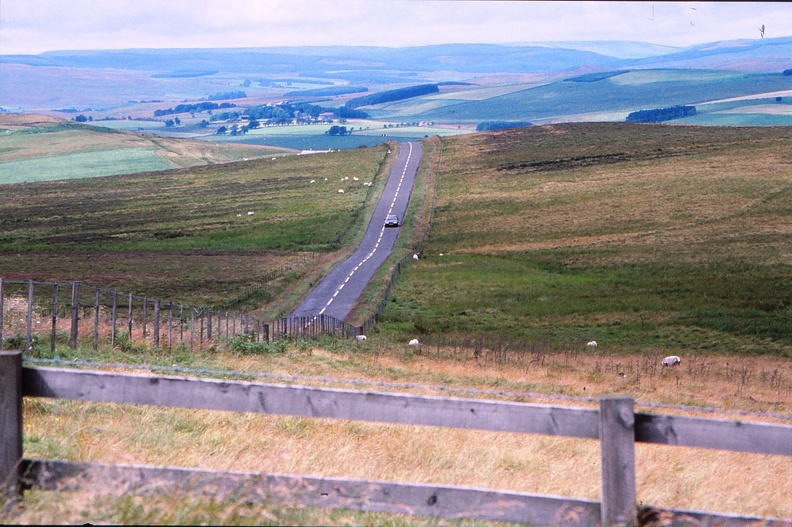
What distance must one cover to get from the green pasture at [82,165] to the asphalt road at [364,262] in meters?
50.7

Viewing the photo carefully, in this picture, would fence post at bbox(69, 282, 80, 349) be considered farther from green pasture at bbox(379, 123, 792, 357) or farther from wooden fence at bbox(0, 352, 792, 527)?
green pasture at bbox(379, 123, 792, 357)

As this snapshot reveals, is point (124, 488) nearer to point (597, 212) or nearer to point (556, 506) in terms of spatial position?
point (556, 506)

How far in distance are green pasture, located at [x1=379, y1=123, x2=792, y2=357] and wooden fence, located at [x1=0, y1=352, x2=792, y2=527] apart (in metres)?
32.4

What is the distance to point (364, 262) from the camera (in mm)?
65375

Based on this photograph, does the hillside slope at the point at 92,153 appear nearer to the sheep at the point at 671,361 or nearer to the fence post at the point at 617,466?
the sheep at the point at 671,361

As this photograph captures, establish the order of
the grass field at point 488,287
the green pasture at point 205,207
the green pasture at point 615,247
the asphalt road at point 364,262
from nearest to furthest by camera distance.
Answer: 1. the grass field at point 488,287
2. the green pasture at point 615,247
3. the asphalt road at point 364,262
4. the green pasture at point 205,207

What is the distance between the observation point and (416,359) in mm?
30500

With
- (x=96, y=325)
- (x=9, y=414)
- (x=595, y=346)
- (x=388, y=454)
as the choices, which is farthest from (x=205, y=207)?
(x=9, y=414)

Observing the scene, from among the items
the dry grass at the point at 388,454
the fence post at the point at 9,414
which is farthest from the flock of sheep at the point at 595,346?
the fence post at the point at 9,414

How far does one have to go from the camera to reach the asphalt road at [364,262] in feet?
160

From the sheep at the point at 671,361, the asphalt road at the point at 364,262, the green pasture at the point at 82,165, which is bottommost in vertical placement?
the sheep at the point at 671,361

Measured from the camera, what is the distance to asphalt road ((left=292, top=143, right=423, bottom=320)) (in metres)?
48.7

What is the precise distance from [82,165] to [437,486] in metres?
156

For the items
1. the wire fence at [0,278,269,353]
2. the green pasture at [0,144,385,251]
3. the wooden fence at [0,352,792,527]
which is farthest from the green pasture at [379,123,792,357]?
the wooden fence at [0,352,792,527]
